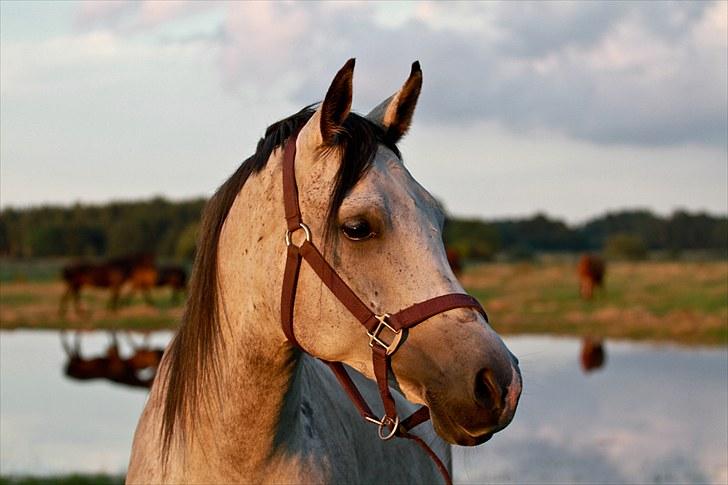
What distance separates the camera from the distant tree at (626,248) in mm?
65125

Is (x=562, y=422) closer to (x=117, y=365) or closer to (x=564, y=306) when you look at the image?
(x=117, y=365)

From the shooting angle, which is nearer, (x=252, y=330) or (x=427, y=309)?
(x=427, y=309)

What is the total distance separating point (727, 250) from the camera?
62.7 meters

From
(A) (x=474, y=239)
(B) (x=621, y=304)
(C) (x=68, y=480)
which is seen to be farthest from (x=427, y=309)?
(A) (x=474, y=239)

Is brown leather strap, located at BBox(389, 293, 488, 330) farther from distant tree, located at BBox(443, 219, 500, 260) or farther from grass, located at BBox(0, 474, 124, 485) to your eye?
distant tree, located at BBox(443, 219, 500, 260)

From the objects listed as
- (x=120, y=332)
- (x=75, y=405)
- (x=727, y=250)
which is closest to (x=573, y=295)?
(x=120, y=332)

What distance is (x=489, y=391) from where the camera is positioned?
2.50m

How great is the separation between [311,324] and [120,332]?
90.0ft

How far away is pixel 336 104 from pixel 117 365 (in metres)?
19.8

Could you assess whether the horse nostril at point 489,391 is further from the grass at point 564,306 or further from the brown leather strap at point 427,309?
the grass at point 564,306

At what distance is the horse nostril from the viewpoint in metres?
2.48

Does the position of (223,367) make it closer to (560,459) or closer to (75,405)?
(560,459)

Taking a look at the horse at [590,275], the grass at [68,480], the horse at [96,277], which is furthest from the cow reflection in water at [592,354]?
the horse at [96,277]

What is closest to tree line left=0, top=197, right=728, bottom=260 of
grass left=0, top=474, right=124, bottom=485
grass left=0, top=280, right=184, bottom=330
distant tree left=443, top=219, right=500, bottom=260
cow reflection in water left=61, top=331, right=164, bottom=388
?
distant tree left=443, top=219, right=500, bottom=260
